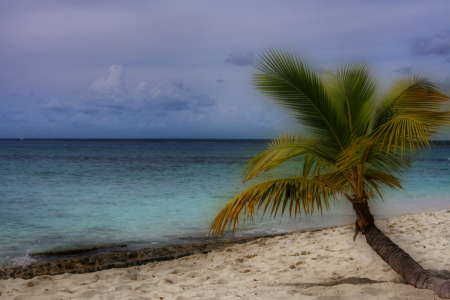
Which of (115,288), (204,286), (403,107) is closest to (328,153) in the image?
(403,107)

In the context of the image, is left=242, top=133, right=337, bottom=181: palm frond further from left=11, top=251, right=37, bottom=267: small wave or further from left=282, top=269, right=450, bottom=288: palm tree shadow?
left=11, top=251, right=37, bottom=267: small wave

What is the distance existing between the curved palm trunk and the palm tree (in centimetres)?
1

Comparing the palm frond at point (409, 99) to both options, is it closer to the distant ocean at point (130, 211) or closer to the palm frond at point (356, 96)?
the palm frond at point (356, 96)

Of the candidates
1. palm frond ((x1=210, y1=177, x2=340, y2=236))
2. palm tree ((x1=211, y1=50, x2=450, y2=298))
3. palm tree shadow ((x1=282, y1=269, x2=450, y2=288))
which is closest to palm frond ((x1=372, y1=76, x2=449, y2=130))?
palm tree ((x1=211, y1=50, x2=450, y2=298))

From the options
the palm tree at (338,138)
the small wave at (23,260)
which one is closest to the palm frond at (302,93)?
the palm tree at (338,138)

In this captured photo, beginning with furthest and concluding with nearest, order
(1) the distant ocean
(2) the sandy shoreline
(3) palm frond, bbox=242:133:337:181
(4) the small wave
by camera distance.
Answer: (1) the distant ocean < (4) the small wave < (3) palm frond, bbox=242:133:337:181 < (2) the sandy shoreline

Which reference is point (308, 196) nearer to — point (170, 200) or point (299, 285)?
point (299, 285)

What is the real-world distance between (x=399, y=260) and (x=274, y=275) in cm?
174

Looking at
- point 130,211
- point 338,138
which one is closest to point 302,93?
point 338,138

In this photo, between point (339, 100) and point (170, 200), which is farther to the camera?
point (170, 200)

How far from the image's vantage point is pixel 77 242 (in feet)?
26.4

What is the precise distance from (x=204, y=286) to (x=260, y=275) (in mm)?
948

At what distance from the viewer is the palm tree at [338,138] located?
401 cm

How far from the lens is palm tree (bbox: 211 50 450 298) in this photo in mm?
4012
